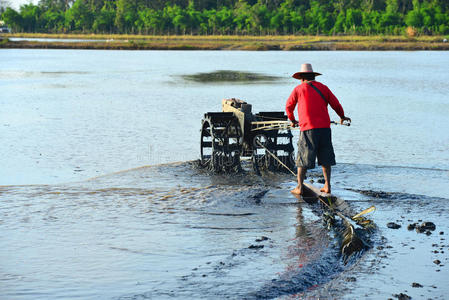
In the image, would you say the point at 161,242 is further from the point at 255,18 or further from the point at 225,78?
the point at 255,18

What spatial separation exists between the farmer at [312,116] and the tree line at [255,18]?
A: 91487mm

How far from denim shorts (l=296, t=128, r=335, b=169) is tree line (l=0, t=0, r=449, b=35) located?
91.5 m

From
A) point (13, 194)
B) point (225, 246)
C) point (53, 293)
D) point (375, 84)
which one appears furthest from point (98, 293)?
point (375, 84)

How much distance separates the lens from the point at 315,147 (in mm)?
8398

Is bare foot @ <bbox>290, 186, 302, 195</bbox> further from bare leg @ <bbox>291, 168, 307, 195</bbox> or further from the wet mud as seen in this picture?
the wet mud

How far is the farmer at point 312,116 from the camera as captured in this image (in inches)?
326

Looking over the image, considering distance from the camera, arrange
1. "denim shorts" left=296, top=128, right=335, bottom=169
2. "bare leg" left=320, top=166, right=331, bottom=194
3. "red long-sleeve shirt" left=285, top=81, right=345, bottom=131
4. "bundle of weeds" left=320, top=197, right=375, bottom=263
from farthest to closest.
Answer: "bare leg" left=320, top=166, right=331, bottom=194 < "denim shorts" left=296, top=128, right=335, bottom=169 < "red long-sleeve shirt" left=285, top=81, right=345, bottom=131 < "bundle of weeds" left=320, top=197, right=375, bottom=263

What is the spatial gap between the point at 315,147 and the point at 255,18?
100727mm

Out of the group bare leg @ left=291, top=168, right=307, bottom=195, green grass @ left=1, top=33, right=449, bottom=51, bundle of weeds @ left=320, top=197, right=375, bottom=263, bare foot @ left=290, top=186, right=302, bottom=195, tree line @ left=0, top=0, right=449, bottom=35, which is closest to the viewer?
bundle of weeds @ left=320, top=197, right=375, bottom=263

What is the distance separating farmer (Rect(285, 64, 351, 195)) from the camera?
8.28 metres

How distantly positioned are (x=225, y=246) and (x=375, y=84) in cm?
2586

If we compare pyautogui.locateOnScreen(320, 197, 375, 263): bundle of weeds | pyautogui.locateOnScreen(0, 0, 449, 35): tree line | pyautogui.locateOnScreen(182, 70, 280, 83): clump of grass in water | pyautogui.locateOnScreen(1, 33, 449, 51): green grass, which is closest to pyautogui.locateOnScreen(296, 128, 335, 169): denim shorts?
pyautogui.locateOnScreen(320, 197, 375, 263): bundle of weeds

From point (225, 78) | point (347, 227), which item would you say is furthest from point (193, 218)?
point (225, 78)

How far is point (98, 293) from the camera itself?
5.93 metres
